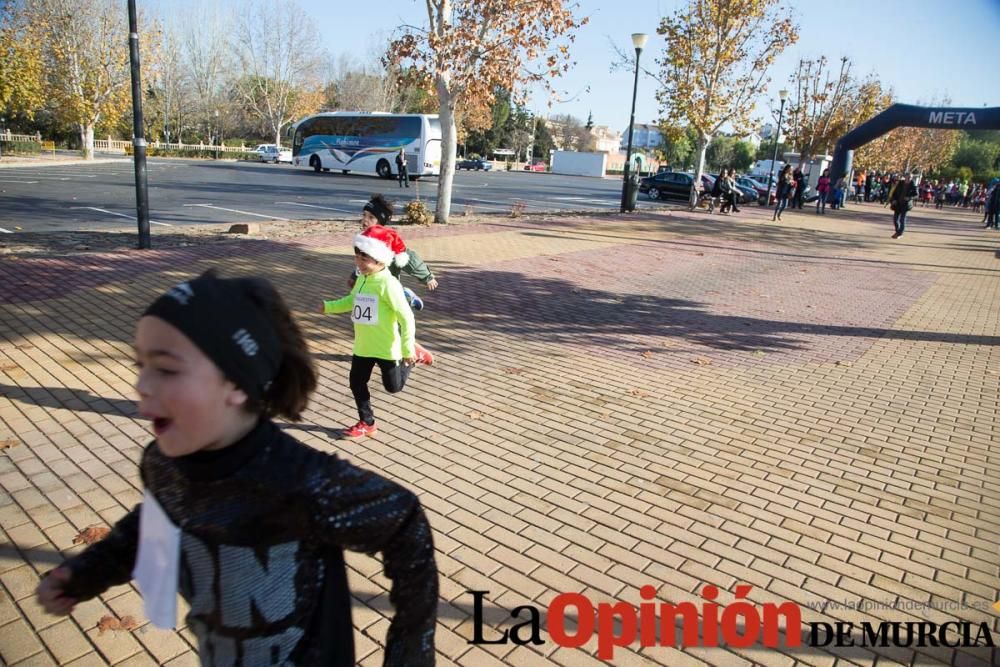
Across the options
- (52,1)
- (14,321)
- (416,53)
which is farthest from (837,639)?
(52,1)

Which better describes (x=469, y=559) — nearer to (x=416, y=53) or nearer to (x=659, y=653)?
(x=659, y=653)

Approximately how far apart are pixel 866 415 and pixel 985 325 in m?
5.34

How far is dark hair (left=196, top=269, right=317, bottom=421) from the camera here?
1422 mm

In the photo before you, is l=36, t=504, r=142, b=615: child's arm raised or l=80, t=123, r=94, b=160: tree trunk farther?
l=80, t=123, r=94, b=160: tree trunk

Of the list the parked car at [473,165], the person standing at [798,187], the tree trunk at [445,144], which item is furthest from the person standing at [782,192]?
the parked car at [473,165]

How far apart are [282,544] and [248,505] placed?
114 millimetres

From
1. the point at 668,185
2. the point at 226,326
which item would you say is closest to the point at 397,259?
the point at 226,326

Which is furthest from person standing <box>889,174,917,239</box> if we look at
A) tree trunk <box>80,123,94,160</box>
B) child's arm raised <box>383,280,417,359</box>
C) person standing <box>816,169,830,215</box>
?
tree trunk <box>80,123,94,160</box>

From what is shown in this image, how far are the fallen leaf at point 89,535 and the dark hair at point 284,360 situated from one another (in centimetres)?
240

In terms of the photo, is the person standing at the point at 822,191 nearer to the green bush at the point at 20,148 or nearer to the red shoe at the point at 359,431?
the red shoe at the point at 359,431

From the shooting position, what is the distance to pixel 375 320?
4.38m

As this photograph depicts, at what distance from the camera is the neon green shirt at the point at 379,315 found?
4.38 metres

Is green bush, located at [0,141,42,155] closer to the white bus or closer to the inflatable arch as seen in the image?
the white bus

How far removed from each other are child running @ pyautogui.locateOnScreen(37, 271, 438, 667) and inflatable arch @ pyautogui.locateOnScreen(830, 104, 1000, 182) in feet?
108
